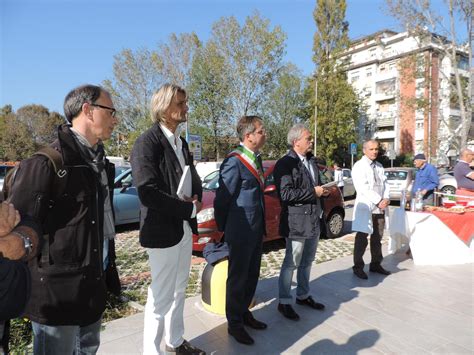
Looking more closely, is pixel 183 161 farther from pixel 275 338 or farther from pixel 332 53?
pixel 332 53

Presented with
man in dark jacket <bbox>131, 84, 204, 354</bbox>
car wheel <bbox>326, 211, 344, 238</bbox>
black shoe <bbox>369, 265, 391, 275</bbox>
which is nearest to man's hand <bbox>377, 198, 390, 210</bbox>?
black shoe <bbox>369, 265, 391, 275</bbox>

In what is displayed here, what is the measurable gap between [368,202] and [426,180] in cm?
370

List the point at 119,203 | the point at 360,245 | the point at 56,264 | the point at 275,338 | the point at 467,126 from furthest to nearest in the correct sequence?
the point at 467,126 → the point at 119,203 → the point at 360,245 → the point at 275,338 → the point at 56,264

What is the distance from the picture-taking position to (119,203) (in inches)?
320

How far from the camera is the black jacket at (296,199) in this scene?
3.51 meters

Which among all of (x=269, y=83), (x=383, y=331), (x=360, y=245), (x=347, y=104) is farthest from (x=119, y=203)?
(x=347, y=104)

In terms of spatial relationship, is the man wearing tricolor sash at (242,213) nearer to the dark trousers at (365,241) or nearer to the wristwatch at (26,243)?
the wristwatch at (26,243)

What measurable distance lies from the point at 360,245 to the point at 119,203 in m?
5.68

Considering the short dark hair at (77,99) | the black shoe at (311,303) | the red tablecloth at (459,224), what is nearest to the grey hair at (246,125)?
the short dark hair at (77,99)

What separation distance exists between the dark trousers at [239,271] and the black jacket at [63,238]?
4.81 feet

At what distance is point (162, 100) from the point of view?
251cm

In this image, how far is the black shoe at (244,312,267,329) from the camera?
331 centimetres

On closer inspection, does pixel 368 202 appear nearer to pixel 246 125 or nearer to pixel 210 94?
pixel 246 125

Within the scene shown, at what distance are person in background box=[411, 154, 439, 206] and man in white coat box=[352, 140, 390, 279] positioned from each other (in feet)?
10.4
